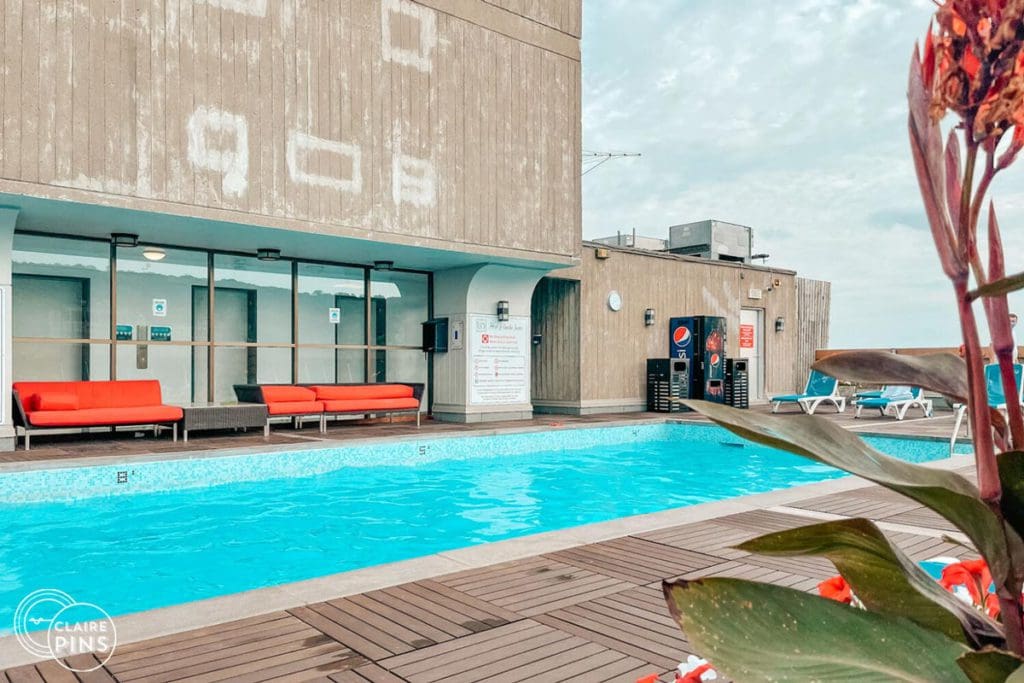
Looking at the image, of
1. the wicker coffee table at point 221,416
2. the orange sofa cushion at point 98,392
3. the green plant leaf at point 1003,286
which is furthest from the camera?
the wicker coffee table at point 221,416

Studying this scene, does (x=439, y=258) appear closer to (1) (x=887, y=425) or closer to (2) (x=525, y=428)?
(2) (x=525, y=428)

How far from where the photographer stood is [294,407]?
921cm

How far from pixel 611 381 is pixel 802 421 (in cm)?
1236

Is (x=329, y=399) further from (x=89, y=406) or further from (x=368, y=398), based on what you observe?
(x=89, y=406)

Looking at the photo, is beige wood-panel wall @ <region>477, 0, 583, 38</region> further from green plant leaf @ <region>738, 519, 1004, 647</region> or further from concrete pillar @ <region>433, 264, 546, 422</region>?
green plant leaf @ <region>738, 519, 1004, 647</region>

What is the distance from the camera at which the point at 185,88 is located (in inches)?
304

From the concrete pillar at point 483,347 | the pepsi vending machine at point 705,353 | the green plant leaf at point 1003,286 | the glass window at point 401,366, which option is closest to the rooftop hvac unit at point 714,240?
the pepsi vending machine at point 705,353

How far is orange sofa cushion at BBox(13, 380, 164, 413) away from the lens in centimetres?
769

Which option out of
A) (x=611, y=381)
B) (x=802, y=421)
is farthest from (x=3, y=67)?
(x=611, y=381)

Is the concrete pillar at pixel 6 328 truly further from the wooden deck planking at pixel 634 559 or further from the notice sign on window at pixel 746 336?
→ the notice sign on window at pixel 746 336

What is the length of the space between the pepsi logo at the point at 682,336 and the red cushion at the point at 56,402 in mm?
9625

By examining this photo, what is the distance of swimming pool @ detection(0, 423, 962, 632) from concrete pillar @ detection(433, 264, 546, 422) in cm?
177

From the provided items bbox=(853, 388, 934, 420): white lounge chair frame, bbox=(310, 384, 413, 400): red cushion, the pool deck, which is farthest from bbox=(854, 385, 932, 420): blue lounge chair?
the pool deck

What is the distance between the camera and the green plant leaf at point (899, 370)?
0.58m
